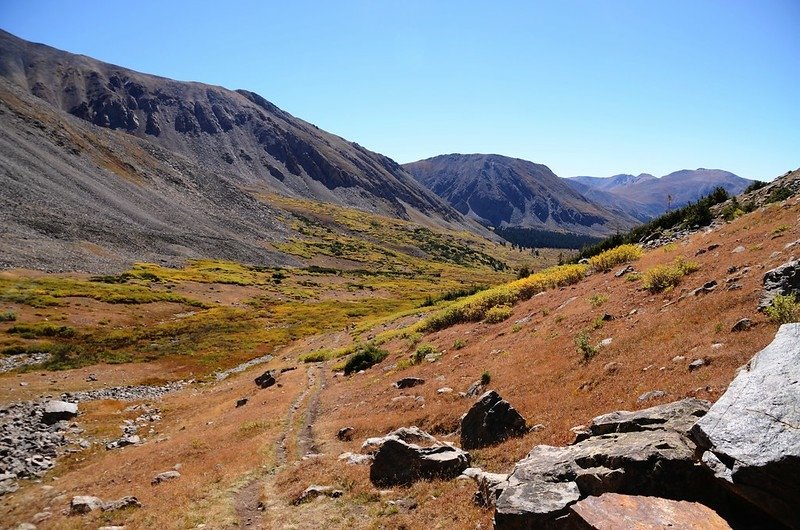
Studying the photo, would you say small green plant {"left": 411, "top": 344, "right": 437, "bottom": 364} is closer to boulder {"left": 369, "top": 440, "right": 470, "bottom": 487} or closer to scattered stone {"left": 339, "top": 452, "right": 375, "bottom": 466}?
scattered stone {"left": 339, "top": 452, "right": 375, "bottom": 466}

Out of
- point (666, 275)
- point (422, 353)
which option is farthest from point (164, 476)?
point (666, 275)

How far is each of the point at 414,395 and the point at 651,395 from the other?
1267 cm

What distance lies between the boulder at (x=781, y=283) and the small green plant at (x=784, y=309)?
0.75 m

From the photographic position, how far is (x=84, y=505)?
58.6 ft

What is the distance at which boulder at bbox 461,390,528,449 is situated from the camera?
1578cm

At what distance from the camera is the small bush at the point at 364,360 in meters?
37.1

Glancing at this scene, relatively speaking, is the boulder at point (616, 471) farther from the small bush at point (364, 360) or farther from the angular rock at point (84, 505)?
the small bush at point (364, 360)

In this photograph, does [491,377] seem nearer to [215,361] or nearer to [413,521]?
[413,521]

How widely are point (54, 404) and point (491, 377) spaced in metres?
33.9

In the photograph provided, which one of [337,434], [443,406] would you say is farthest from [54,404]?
[443,406]

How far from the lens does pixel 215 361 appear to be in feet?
190

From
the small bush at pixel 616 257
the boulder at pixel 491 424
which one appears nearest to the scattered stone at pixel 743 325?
the boulder at pixel 491 424

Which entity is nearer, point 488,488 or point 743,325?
point 488,488

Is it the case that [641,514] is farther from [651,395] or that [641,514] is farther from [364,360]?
[364,360]
